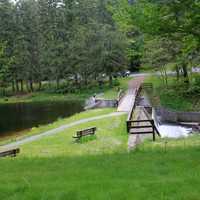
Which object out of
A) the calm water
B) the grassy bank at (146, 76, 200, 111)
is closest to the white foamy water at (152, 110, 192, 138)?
the grassy bank at (146, 76, 200, 111)

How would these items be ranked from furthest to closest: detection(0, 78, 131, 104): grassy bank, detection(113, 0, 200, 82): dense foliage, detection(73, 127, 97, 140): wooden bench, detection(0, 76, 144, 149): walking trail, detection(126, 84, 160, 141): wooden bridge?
detection(0, 78, 131, 104): grassy bank
detection(0, 76, 144, 149): walking trail
detection(73, 127, 97, 140): wooden bench
detection(126, 84, 160, 141): wooden bridge
detection(113, 0, 200, 82): dense foliage

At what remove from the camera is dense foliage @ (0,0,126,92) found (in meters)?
59.6

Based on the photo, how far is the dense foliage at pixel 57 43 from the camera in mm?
59625

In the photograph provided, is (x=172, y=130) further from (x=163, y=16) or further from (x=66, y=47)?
(x=66, y=47)

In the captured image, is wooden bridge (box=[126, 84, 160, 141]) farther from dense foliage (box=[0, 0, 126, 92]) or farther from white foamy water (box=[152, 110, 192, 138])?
dense foliage (box=[0, 0, 126, 92])

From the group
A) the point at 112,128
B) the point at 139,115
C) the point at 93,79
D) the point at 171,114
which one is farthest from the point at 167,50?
the point at 93,79

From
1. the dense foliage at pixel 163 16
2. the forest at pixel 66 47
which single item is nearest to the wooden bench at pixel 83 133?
the dense foliage at pixel 163 16

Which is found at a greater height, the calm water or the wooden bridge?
the wooden bridge

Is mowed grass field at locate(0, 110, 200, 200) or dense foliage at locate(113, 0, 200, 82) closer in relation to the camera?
mowed grass field at locate(0, 110, 200, 200)

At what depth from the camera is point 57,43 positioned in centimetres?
6744

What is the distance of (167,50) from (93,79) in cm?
2748

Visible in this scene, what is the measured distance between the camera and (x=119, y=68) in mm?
59344

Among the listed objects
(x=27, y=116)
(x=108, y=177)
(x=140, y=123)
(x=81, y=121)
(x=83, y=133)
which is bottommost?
(x=27, y=116)

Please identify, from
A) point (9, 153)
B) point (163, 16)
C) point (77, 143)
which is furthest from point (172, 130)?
point (163, 16)
